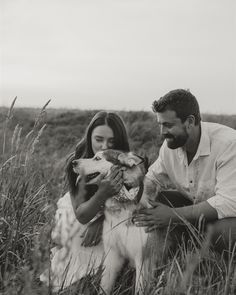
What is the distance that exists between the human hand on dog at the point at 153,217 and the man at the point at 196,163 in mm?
71

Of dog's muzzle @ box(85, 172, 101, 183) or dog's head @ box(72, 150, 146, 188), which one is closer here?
dog's head @ box(72, 150, 146, 188)

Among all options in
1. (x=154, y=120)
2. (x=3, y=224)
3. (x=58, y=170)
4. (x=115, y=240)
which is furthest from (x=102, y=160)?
(x=154, y=120)

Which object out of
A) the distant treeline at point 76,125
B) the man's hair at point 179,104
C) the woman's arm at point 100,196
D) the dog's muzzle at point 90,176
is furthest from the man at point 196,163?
the distant treeline at point 76,125

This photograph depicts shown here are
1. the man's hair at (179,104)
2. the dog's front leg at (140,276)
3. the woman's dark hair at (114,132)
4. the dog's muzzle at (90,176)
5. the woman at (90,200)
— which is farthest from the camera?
the man's hair at (179,104)

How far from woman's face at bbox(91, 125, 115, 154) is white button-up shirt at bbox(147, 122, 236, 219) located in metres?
0.53

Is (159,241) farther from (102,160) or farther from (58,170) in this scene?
(58,170)

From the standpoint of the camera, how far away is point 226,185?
11.2ft

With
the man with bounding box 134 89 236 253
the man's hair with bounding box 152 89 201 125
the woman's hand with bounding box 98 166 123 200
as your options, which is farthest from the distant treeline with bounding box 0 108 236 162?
the woman's hand with bounding box 98 166 123 200

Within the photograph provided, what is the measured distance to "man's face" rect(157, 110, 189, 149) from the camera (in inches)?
143

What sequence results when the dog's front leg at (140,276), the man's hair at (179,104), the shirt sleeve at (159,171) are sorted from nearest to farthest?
the dog's front leg at (140,276), the man's hair at (179,104), the shirt sleeve at (159,171)

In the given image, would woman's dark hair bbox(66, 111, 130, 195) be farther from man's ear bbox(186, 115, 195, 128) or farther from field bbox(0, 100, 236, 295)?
man's ear bbox(186, 115, 195, 128)

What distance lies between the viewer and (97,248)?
3.35m

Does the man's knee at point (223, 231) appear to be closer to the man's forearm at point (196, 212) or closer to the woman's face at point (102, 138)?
the man's forearm at point (196, 212)

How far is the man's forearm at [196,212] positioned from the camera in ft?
10.4
